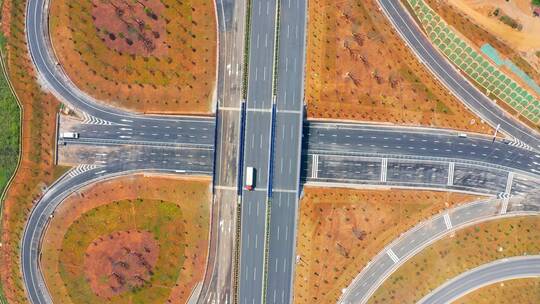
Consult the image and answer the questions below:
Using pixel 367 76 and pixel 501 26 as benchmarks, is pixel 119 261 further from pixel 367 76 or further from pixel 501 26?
pixel 501 26

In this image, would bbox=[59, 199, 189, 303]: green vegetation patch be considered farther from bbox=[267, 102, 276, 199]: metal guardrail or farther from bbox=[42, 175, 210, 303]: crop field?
bbox=[267, 102, 276, 199]: metal guardrail

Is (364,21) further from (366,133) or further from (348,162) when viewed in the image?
(348,162)

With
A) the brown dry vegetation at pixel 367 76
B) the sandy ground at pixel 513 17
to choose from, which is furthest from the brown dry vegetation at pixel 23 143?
the sandy ground at pixel 513 17

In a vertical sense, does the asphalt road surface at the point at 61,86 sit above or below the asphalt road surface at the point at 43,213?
above

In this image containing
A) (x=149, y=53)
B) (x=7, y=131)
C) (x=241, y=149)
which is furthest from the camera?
(x=7, y=131)

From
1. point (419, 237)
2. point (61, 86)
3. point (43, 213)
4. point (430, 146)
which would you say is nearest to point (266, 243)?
point (419, 237)

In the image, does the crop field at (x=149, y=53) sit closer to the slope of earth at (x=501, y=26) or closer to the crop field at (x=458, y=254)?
the slope of earth at (x=501, y=26)
